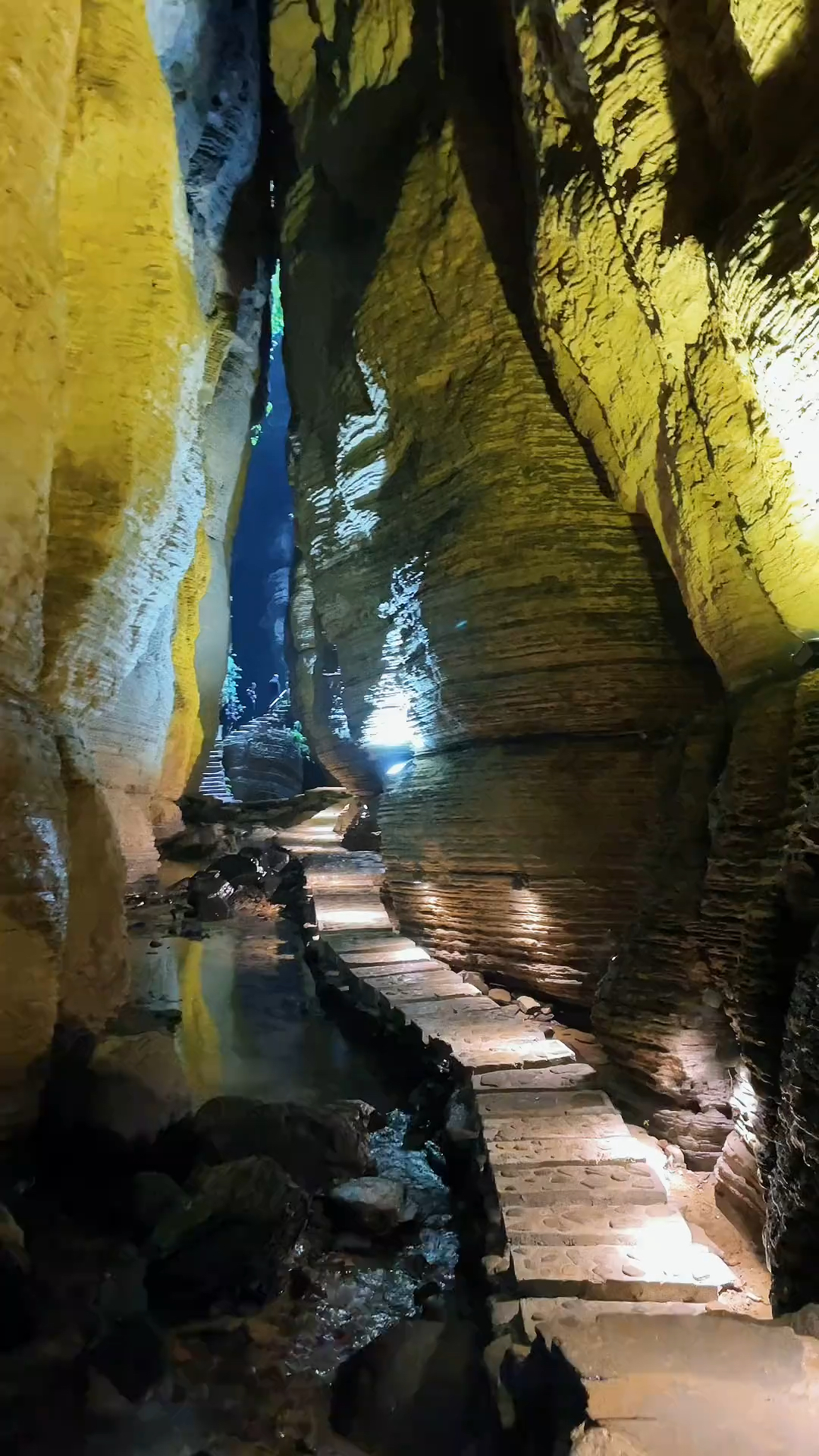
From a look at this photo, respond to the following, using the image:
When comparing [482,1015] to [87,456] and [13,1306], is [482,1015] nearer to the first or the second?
[13,1306]

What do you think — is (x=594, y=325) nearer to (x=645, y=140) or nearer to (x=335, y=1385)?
(x=645, y=140)

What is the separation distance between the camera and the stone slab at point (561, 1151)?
175 inches

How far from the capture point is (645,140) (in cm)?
536

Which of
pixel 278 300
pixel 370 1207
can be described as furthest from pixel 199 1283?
pixel 278 300

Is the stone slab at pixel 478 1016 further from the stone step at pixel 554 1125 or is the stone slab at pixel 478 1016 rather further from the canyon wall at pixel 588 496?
the stone step at pixel 554 1125

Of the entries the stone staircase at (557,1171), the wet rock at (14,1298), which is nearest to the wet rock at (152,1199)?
the wet rock at (14,1298)

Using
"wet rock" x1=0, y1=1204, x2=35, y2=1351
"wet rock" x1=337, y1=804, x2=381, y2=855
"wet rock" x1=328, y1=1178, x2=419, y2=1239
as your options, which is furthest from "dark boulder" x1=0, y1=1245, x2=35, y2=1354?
→ "wet rock" x1=337, y1=804, x2=381, y2=855

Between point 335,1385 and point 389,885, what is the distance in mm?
7933

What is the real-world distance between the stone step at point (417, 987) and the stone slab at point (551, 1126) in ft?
8.47

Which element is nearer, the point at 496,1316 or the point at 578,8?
the point at 496,1316

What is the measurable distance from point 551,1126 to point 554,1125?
0.05 feet

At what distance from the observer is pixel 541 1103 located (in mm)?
5172

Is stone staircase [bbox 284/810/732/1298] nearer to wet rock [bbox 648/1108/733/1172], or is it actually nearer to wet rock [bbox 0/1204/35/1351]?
wet rock [bbox 648/1108/733/1172]

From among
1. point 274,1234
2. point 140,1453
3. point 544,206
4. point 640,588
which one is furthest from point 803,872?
point 544,206
